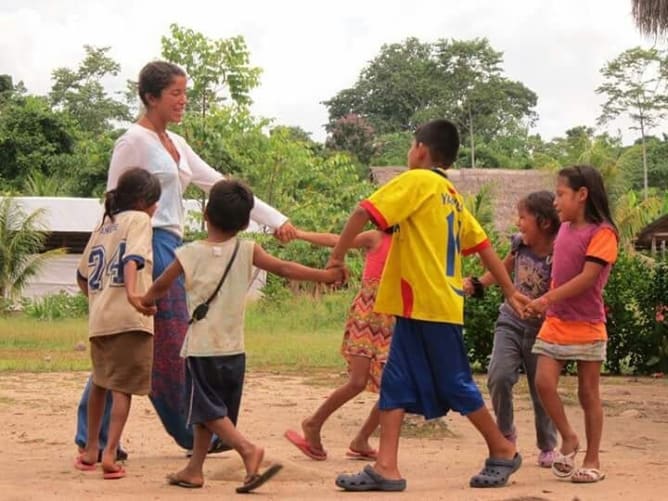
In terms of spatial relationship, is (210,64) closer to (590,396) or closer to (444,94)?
(590,396)

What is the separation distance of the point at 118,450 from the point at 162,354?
57 cm

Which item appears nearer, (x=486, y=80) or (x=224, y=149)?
(x=224, y=149)

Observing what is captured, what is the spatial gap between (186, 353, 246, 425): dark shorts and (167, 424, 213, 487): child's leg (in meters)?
0.11

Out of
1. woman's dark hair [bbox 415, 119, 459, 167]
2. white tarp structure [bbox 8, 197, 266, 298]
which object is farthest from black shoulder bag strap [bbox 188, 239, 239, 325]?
white tarp structure [bbox 8, 197, 266, 298]

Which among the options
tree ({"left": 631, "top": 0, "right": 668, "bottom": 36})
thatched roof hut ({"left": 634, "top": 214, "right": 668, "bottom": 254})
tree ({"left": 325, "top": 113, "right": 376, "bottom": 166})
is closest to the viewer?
tree ({"left": 631, "top": 0, "right": 668, "bottom": 36})

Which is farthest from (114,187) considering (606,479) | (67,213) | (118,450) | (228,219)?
(67,213)

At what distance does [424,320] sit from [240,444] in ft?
3.10

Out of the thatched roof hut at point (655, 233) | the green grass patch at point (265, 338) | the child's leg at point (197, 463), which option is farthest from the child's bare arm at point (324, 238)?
Result: the thatched roof hut at point (655, 233)

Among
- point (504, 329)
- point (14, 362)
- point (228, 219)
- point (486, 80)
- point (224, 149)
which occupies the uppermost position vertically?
point (486, 80)

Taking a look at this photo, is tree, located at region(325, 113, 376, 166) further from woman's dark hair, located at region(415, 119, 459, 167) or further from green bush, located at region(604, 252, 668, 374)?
woman's dark hair, located at region(415, 119, 459, 167)

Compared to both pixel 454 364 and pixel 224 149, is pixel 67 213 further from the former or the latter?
pixel 454 364

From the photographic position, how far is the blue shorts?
17.7ft

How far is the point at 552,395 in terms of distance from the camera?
19.2ft

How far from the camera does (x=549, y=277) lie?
20.6ft
